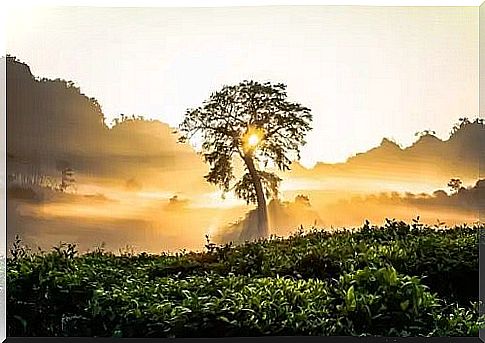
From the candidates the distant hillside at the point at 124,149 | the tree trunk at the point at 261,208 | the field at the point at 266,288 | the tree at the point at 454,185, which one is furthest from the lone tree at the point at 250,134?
the tree at the point at 454,185

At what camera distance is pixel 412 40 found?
5246 millimetres

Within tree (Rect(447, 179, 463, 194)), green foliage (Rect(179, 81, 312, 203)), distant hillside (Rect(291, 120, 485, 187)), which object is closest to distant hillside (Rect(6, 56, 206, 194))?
green foliage (Rect(179, 81, 312, 203))

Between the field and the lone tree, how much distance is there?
0.29 meters

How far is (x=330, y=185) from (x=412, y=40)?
91cm

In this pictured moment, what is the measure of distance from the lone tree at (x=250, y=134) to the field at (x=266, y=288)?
0.29 meters

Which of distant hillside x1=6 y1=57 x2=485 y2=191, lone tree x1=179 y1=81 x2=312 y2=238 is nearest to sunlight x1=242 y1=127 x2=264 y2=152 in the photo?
lone tree x1=179 y1=81 x2=312 y2=238

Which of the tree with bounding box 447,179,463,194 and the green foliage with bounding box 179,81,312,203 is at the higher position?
the green foliage with bounding box 179,81,312,203

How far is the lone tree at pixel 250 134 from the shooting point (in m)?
5.27

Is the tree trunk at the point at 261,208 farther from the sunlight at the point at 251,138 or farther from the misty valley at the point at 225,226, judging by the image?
the sunlight at the point at 251,138

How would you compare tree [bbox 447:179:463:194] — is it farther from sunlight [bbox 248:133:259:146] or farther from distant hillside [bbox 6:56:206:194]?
distant hillside [bbox 6:56:206:194]

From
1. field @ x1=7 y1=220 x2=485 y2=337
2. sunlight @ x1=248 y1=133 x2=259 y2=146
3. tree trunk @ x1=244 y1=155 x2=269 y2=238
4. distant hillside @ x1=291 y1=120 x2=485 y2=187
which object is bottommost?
field @ x1=7 y1=220 x2=485 y2=337

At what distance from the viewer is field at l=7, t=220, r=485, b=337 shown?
5.17 metres

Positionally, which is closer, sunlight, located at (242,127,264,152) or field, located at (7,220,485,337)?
field, located at (7,220,485,337)

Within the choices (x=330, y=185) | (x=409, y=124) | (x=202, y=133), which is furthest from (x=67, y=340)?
(x=409, y=124)
